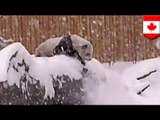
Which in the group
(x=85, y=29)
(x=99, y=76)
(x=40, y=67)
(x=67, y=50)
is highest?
(x=85, y=29)

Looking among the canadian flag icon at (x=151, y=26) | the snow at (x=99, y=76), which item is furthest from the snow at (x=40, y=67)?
the canadian flag icon at (x=151, y=26)

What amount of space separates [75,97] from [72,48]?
46cm

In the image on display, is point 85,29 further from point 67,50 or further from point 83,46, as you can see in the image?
point 67,50

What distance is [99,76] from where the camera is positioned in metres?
5.66

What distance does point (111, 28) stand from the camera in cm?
557

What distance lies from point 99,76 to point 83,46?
1.07ft

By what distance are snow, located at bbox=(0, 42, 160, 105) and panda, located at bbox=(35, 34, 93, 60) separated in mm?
51

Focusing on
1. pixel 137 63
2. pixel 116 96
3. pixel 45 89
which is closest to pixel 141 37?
pixel 137 63

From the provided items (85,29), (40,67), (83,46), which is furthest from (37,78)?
(85,29)

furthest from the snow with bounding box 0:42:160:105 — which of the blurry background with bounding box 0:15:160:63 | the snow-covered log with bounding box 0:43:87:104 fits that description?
the blurry background with bounding box 0:15:160:63

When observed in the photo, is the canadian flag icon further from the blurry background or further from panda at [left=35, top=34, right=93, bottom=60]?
panda at [left=35, top=34, right=93, bottom=60]

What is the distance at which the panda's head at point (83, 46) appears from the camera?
18.4 feet

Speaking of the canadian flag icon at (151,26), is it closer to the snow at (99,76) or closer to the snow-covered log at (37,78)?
the snow at (99,76)

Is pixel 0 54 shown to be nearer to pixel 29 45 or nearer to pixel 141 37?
pixel 29 45
